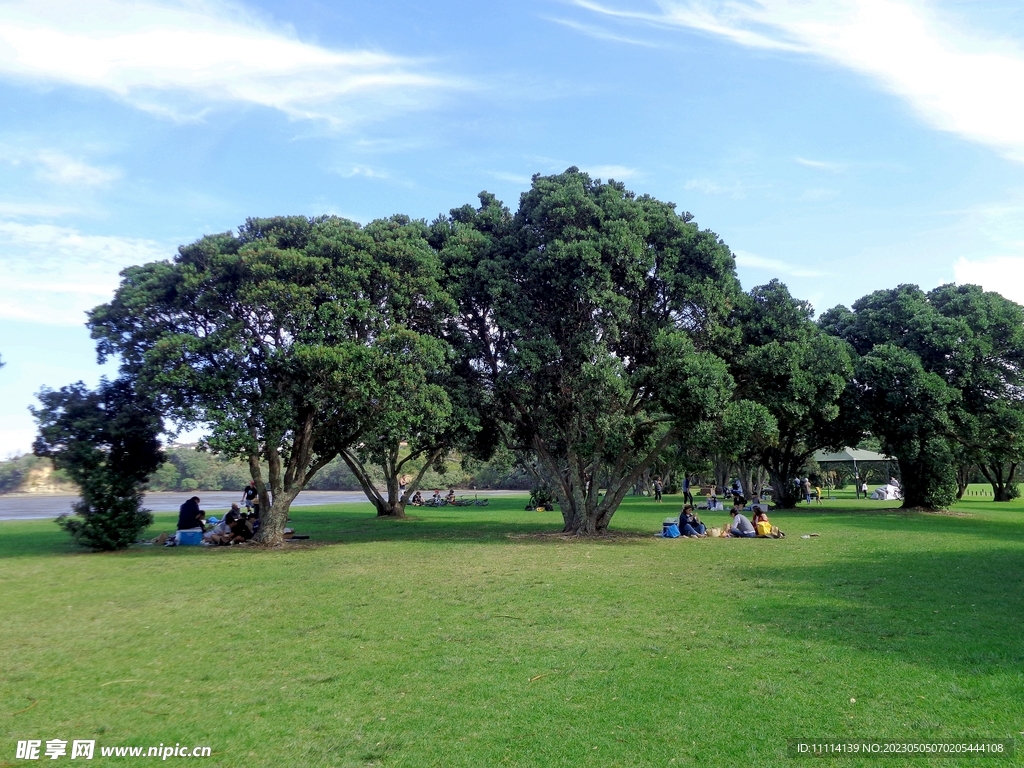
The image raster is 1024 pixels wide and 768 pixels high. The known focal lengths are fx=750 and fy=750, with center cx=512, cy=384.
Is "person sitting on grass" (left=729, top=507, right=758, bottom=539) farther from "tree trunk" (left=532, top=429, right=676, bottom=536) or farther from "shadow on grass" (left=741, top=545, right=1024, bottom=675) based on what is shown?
"shadow on grass" (left=741, top=545, right=1024, bottom=675)

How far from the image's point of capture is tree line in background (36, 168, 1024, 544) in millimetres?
18547

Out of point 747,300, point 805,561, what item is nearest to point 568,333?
point 747,300

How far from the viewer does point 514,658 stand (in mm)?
7895

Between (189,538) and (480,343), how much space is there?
9.97 meters

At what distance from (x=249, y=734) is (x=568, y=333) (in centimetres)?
1708

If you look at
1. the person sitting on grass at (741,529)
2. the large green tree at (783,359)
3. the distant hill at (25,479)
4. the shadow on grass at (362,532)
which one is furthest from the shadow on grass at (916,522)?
the distant hill at (25,479)

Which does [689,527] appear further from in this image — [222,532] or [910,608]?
[222,532]

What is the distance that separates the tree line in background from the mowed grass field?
15.1 ft

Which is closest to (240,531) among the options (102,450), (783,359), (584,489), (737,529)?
(102,450)

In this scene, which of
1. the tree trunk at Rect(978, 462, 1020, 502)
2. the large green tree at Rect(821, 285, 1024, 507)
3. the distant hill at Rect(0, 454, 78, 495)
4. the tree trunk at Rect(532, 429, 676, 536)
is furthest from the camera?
the distant hill at Rect(0, 454, 78, 495)

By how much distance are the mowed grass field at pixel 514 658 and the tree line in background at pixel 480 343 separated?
461cm

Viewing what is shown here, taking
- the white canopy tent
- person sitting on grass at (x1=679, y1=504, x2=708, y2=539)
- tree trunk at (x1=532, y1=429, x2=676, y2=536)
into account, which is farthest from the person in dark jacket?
the white canopy tent

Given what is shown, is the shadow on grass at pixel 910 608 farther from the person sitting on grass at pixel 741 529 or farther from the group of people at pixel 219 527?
the group of people at pixel 219 527

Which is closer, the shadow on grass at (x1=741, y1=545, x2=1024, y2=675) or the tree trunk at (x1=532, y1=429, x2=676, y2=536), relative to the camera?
the shadow on grass at (x1=741, y1=545, x2=1024, y2=675)
